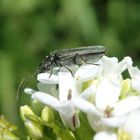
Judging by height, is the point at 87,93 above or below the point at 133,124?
above

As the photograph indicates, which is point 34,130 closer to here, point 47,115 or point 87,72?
point 47,115

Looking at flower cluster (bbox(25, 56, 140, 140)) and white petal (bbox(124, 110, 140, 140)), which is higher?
flower cluster (bbox(25, 56, 140, 140))

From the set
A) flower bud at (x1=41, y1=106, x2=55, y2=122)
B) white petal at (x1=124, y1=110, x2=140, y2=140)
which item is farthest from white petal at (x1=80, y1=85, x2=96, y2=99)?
flower bud at (x1=41, y1=106, x2=55, y2=122)

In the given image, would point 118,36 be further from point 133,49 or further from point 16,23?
point 16,23

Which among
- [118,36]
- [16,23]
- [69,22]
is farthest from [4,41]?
[118,36]

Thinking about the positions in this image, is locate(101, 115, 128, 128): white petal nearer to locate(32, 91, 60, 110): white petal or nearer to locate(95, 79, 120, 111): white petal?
locate(95, 79, 120, 111): white petal

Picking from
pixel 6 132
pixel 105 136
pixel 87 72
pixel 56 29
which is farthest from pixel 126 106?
pixel 56 29
